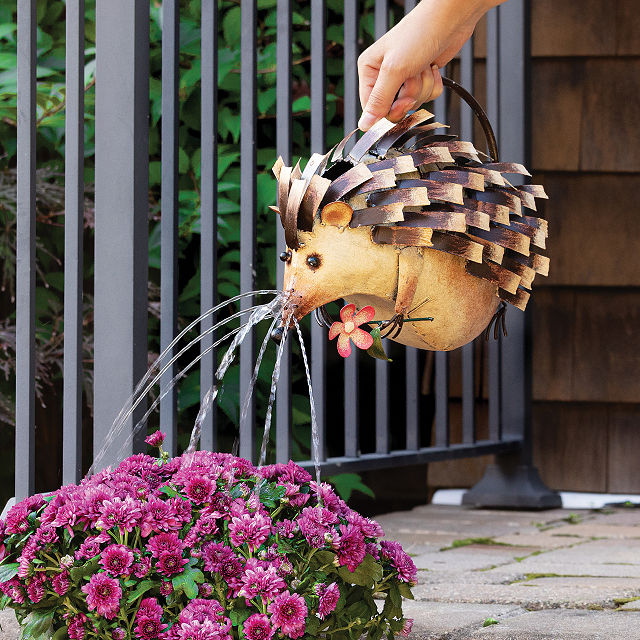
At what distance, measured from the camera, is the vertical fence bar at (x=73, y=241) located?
5.35 feet

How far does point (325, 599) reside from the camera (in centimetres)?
112

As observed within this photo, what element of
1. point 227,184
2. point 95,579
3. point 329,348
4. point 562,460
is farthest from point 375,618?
point 562,460

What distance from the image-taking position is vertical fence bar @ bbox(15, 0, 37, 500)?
5.23 ft

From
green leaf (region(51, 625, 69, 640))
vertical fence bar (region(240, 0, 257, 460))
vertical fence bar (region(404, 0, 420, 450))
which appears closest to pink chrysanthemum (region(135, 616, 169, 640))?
green leaf (region(51, 625, 69, 640))

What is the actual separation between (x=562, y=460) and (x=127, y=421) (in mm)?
1898

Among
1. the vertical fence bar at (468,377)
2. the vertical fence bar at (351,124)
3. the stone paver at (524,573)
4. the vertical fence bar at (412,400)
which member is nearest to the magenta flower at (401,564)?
the stone paver at (524,573)

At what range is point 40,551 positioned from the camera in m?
1.13

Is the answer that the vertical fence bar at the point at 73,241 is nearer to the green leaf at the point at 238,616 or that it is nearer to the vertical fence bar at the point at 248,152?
the vertical fence bar at the point at 248,152

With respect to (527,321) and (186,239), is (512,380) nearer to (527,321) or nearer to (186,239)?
(527,321)

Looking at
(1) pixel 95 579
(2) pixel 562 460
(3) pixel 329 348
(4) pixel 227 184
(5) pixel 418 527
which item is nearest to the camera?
(1) pixel 95 579

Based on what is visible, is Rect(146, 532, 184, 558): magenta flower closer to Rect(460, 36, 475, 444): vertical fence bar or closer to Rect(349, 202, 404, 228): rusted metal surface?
Rect(349, 202, 404, 228): rusted metal surface

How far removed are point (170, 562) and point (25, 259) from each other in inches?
27.0

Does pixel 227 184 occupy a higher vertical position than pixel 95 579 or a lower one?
higher

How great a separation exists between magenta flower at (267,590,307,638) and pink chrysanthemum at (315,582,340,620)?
39 millimetres
